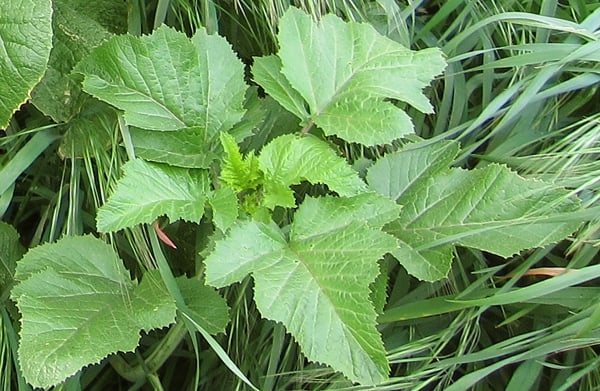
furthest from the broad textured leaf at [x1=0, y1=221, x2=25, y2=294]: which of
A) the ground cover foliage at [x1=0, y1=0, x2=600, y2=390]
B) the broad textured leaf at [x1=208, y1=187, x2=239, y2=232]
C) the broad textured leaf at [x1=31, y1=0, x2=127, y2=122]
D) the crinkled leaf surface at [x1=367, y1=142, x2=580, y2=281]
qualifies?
the crinkled leaf surface at [x1=367, y1=142, x2=580, y2=281]

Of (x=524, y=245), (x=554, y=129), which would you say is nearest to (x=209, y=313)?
(x=524, y=245)

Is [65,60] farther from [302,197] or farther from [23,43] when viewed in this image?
[302,197]

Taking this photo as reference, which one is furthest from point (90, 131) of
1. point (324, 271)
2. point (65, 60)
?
point (324, 271)

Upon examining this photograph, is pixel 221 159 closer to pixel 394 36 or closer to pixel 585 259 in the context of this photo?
pixel 394 36

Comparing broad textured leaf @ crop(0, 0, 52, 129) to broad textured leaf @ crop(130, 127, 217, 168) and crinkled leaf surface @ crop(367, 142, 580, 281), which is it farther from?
crinkled leaf surface @ crop(367, 142, 580, 281)

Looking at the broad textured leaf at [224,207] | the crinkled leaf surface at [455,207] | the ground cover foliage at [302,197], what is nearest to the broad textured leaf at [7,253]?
the ground cover foliage at [302,197]

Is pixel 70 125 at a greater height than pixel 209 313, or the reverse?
pixel 70 125
